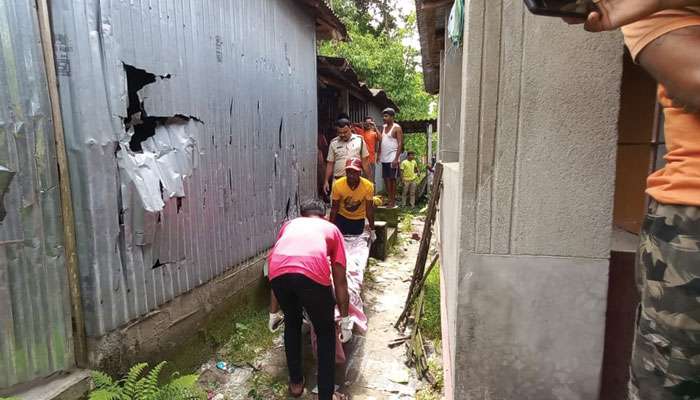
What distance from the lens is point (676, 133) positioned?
1.20m

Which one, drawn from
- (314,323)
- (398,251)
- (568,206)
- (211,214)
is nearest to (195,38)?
(211,214)

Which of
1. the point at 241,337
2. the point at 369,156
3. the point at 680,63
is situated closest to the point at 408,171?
the point at 369,156

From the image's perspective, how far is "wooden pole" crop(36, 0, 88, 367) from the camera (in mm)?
2369

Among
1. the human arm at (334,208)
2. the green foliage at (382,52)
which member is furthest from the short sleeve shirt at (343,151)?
the green foliage at (382,52)

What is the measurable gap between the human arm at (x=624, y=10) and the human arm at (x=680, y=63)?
0.25 feet

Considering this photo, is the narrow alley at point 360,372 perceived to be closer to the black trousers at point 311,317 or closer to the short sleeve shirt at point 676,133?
the black trousers at point 311,317

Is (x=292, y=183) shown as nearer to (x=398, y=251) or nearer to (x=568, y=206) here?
(x=398, y=251)

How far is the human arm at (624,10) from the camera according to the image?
1.04m

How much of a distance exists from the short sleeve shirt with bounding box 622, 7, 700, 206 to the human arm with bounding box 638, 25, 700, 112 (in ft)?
0.07

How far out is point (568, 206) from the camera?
6.45ft

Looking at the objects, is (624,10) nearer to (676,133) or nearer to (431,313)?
(676,133)

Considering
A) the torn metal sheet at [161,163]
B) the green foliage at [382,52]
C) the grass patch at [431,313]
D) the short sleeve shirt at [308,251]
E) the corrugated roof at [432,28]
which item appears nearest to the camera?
the torn metal sheet at [161,163]

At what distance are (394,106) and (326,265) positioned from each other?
46.8ft

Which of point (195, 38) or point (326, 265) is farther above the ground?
point (195, 38)
